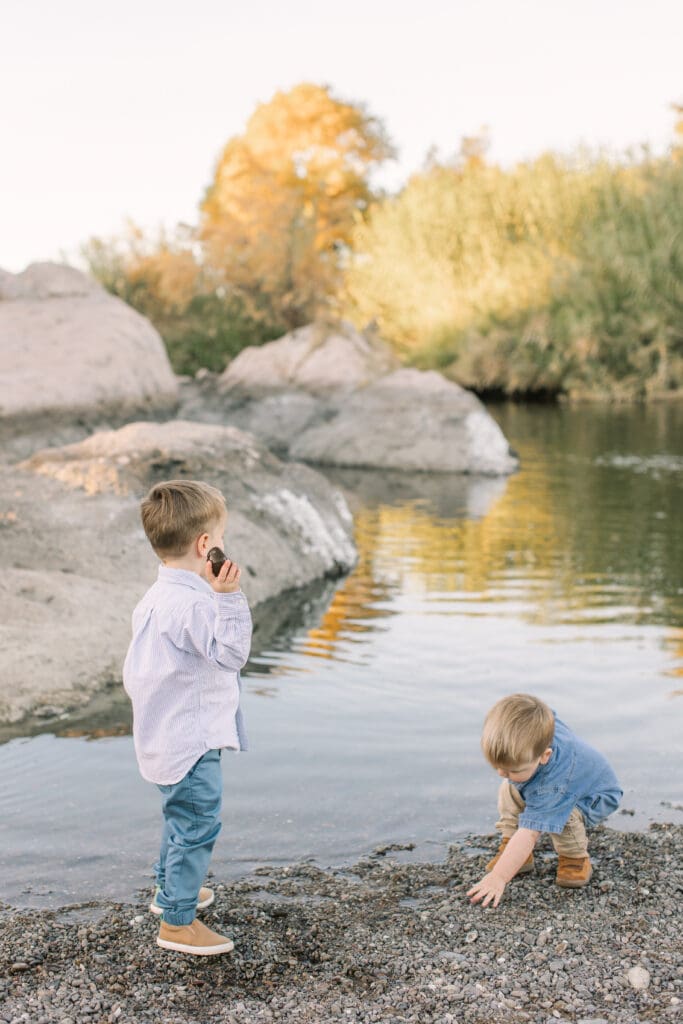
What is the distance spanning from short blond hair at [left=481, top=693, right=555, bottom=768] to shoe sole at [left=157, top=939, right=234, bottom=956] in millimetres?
1017

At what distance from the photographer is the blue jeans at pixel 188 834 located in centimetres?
320

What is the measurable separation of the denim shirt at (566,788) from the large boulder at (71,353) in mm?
8746

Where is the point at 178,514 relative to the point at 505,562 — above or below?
above

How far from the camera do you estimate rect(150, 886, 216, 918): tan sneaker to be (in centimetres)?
340

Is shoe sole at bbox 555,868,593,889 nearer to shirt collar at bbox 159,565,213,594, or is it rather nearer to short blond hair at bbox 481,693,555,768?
short blond hair at bbox 481,693,555,768

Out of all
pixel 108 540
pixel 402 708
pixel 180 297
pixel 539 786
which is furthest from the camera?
pixel 180 297

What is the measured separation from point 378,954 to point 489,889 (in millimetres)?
515

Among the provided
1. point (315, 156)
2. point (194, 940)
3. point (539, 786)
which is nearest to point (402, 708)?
point (539, 786)

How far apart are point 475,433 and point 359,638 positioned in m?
9.58

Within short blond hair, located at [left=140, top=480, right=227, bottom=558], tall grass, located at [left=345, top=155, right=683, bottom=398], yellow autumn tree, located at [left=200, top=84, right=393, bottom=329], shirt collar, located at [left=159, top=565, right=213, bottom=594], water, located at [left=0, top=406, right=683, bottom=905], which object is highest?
yellow autumn tree, located at [left=200, top=84, right=393, bottom=329]

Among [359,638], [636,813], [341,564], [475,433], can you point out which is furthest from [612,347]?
[636,813]

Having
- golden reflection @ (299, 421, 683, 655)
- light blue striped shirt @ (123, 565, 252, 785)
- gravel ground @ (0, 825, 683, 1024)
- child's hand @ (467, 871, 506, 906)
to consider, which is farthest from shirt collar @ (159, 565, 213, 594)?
golden reflection @ (299, 421, 683, 655)

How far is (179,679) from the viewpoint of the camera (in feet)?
10.7

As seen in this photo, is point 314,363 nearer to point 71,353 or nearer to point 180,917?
point 71,353
